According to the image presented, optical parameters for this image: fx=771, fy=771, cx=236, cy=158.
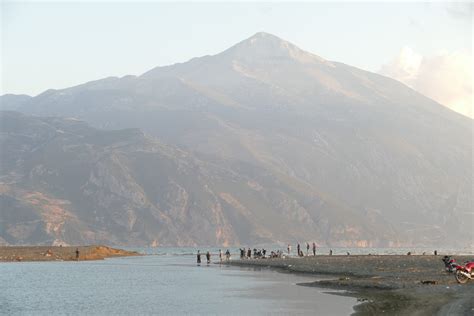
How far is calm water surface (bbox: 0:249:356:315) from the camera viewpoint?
61.9 metres

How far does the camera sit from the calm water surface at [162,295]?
61906 mm

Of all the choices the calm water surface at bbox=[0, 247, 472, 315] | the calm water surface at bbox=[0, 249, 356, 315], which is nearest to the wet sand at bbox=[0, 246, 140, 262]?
the calm water surface at bbox=[0, 249, 356, 315]

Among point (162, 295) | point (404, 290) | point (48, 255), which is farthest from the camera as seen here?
point (48, 255)

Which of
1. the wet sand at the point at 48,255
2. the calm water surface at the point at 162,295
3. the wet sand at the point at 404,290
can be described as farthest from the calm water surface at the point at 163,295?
the wet sand at the point at 48,255

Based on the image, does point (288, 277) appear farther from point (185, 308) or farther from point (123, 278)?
point (185, 308)

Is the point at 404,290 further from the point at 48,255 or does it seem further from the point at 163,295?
the point at 48,255

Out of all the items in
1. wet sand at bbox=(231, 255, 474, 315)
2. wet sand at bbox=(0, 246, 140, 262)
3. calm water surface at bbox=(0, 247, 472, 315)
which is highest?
wet sand at bbox=(0, 246, 140, 262)

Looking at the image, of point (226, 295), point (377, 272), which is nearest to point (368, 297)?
point (226, 295)

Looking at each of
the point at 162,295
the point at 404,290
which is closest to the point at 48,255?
the point at 162,295

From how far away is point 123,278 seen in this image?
10231 centimetres

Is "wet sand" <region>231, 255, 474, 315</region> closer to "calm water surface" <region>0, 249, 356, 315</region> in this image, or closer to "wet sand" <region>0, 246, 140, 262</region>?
"calm water surface" <region>0, 249, 356, 315</region>

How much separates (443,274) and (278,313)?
29.7 metres

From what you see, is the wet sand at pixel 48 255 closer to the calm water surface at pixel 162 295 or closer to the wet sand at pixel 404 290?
the calm water surface at pixel 162 295

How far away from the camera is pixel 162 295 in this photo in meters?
75.9
